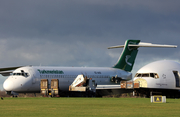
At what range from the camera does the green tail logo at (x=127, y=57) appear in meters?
58.5

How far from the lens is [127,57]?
58.8 m

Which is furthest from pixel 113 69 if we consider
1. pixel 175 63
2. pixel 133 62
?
pixel 175 63

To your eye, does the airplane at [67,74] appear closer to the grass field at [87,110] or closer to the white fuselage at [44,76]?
the white fuselage at [44,76]

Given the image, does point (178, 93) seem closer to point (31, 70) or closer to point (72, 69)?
point (72, 69)

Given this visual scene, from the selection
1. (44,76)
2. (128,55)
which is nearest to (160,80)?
(44,76)

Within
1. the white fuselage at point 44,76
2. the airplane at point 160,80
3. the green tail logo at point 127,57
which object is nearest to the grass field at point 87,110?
the airplane at point 160,80

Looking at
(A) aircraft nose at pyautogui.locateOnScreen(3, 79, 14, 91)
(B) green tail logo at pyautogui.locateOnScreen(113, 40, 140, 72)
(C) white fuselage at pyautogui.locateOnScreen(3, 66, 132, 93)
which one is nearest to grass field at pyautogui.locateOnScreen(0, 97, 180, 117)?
(A) aircraft nose at pyautogui.locateOnScreen(3, 79, 14, 91)

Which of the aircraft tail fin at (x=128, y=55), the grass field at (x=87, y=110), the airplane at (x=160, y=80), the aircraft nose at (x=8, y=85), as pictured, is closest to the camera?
the grass field at (x=87, y=110)

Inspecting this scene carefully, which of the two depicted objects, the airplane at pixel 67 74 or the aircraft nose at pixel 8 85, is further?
the airplane at pixel 67 74

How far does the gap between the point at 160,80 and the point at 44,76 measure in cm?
1770

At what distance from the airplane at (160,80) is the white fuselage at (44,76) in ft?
43.6

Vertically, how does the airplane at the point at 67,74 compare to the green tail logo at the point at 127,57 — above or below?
below

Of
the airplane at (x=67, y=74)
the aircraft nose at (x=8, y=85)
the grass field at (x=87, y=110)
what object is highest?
the airplane at (x=67, y=74)

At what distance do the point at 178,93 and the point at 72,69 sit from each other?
17.9 meters
